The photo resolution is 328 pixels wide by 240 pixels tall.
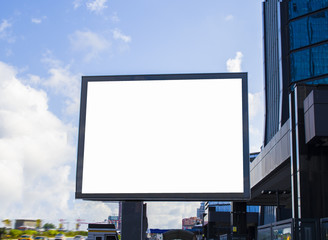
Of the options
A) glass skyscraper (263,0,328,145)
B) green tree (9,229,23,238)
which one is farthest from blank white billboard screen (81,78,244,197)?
glass skyscraper (263,0,328,145)

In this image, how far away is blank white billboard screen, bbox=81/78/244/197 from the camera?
13.7 m

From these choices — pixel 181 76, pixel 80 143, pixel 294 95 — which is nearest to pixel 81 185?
pixel 80 143

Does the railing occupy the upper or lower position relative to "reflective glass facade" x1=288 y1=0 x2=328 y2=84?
lower

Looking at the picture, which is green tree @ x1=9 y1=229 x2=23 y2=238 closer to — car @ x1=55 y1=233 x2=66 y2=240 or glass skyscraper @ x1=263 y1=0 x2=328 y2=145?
car @ x1=55 y1=233 x2=66 y2=240

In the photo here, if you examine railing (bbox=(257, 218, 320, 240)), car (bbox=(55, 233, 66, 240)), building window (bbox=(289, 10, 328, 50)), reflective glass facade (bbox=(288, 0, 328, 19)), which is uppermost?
reflective glass facade (bbox=(288, 0, 328, 19))

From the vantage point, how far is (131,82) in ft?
46.4

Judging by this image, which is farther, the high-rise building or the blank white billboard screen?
the high-rise building

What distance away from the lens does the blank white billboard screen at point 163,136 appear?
45.0 feet

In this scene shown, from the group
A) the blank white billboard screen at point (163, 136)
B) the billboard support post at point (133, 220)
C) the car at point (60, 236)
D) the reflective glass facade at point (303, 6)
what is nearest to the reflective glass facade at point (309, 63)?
the reflective glass facade at point (303, 6)

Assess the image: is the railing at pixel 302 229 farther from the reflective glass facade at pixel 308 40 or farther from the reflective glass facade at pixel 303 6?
the reflective glass facade at pixel 303 6

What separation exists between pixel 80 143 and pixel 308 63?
48.1 meters

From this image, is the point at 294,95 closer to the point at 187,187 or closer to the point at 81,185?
the point at 187,187

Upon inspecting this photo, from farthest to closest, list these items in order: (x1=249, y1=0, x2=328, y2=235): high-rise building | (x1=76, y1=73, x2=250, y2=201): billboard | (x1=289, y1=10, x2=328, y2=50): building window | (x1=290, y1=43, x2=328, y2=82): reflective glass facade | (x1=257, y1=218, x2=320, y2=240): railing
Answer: (x1=289, y1=10, x2=328, y2=50): building window, (x1=290, y1=43, x2=328, y2=82): reflective glass facade, (x1=249, y1=0, x2=328, y2=235): high-rise building, (x1=257, y1=218, x2=320, y2=240): railing, (x1=76, y1=73, x2=250, y2=201): billboard

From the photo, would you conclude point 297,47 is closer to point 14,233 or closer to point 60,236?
point 60,236
